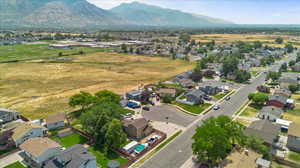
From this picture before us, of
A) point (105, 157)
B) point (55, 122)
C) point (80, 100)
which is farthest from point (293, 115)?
point (55, 122)

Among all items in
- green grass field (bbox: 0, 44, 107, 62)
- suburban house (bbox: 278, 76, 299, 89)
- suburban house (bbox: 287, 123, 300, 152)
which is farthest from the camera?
green grass field (bbox: 0, 44, 107, 62)

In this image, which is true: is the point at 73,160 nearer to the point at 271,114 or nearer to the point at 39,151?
Answer: the point at 39,151

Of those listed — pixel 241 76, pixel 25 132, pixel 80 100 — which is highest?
pixel 80 100

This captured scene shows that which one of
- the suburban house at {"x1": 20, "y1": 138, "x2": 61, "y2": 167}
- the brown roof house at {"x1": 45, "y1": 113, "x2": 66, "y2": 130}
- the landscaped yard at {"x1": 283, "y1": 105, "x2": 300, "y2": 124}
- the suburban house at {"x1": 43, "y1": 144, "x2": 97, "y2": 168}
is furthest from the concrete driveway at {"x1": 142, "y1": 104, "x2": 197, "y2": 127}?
the landscaped yard at {"x1": 283, "y1": 105, "x2": 300, "y2": 124}

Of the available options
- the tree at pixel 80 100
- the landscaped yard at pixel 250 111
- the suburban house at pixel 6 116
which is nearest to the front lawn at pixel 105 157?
the tree at pixel 80 100

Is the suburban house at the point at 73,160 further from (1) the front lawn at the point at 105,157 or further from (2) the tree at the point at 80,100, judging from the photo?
(2) the tree at the point at 80,100

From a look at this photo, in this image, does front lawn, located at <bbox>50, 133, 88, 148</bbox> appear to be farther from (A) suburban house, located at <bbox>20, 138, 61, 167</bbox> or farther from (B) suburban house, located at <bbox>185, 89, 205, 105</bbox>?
(B) suburban house, located at <bbox>185, 89, 205, 105</bbox>

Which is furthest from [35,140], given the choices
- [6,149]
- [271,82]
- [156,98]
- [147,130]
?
[271,82]
